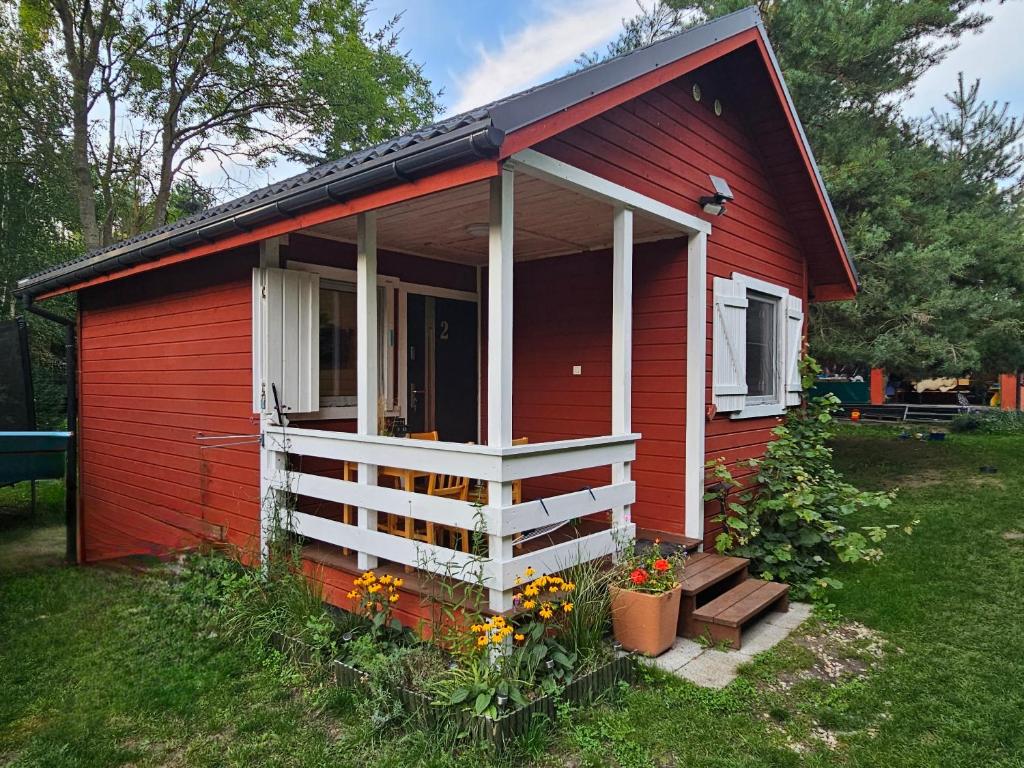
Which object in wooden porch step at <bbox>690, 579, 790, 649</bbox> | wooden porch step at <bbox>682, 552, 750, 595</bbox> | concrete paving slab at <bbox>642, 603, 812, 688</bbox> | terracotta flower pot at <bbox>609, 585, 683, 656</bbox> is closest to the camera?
concrete paving slab at <bbox>642, 603, 812, 688</bbox>

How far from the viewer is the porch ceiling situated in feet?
12.6

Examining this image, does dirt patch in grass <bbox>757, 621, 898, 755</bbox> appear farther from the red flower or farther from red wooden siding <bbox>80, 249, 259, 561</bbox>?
red wooden siding <bbox>80, 249, 259, 561</bbox>

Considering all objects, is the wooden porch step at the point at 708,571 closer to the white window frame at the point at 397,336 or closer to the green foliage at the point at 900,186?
the white window frame at the point at 397,336

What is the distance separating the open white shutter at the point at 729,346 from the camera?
16.0 feet

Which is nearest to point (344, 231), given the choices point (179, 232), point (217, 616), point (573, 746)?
point (179, 232)

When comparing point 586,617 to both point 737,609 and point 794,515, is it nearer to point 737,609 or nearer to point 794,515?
point 737,609

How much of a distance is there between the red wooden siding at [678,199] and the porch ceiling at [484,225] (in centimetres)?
29

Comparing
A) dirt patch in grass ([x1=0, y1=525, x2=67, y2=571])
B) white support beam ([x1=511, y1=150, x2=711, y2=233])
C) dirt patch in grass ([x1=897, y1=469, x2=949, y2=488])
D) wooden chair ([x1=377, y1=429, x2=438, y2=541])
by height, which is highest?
white support beam ([x1=511, y1=150, x2=711, y2=233])

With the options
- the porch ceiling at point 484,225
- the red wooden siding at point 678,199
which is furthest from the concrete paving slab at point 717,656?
the porch ceiling at point 484,225

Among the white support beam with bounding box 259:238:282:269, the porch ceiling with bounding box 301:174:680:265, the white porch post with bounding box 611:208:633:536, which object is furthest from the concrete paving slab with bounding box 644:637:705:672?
the white support beam with bounding box 259:238:282:269

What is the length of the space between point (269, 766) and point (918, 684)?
3052 mm

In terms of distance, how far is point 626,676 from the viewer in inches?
121

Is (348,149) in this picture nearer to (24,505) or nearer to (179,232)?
(24,505)

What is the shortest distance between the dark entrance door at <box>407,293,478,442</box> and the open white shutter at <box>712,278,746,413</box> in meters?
2.32
